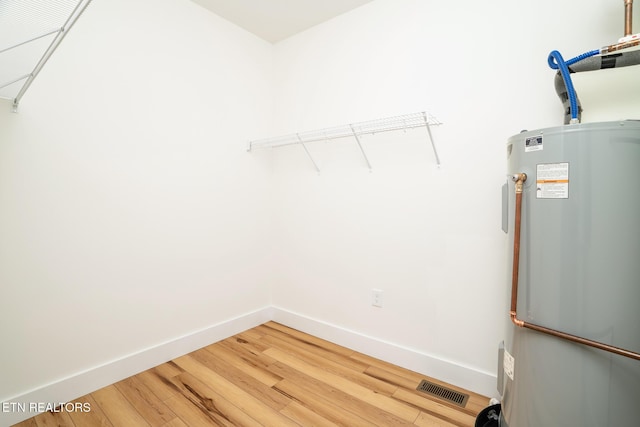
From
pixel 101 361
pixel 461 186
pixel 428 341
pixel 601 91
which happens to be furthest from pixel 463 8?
pixel 101 361

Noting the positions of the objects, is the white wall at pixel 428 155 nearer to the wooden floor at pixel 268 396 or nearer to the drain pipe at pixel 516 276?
the wooden floor at pixel 268 396

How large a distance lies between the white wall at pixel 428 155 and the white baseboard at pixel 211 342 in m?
0.02

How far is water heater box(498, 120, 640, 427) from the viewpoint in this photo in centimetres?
101

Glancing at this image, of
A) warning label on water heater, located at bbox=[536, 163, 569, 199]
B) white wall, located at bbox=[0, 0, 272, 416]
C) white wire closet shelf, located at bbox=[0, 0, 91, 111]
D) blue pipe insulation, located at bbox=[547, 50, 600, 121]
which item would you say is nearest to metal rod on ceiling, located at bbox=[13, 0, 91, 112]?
white wire closet shelf, located at bbox=[0, 0, 91, 111]

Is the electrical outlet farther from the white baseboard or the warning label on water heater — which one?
the warning label on water heater

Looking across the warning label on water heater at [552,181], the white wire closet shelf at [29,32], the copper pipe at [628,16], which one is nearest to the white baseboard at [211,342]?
the warning label on water heater at [552,181]

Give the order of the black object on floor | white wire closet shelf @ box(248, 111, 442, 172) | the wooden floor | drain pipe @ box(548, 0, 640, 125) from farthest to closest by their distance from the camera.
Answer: white wire closet shelf @ box(248, 111, 442, 172) < the wooden floor < the black object on floor < drain pipe @ box(548, 0, 640, 125)

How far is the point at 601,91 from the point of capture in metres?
1.44

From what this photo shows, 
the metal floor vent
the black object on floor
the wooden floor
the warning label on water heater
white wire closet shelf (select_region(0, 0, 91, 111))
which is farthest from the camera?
the metal floor vent

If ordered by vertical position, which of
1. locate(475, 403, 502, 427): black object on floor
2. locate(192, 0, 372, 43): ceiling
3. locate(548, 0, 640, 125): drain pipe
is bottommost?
locate(475, 403, 502, 427): black object on floor

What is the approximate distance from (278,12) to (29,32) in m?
1.73

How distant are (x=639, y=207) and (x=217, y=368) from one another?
2.26m

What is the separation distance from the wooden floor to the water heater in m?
0.64

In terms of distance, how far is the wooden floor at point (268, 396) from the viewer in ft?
5.18
